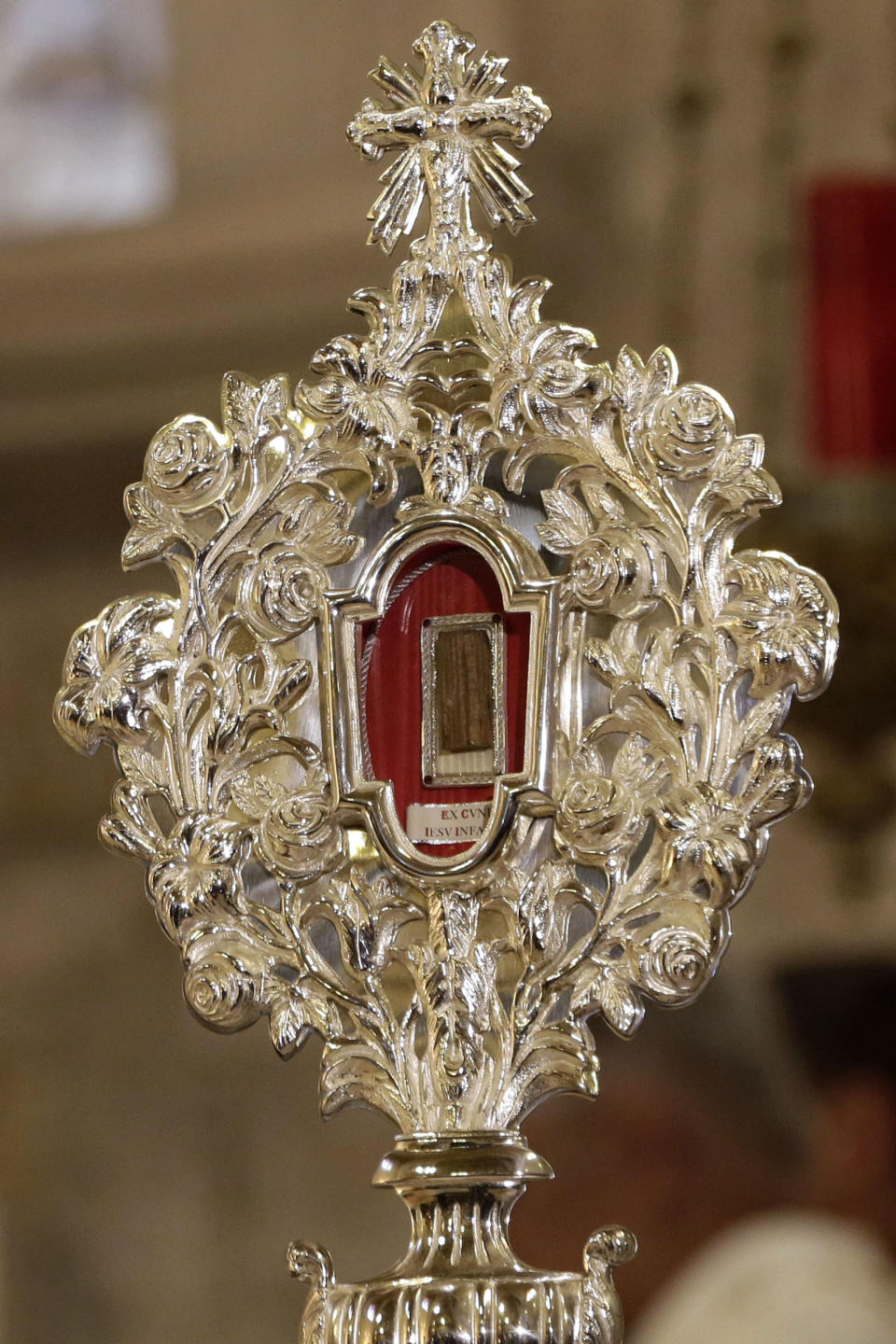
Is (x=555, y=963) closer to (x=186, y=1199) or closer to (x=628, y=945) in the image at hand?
(x=628, y=945)

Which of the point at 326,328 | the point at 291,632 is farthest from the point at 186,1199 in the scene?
the point at 291,632

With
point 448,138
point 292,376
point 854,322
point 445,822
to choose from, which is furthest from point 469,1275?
point 854,322

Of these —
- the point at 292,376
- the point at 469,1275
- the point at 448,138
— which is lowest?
the point at 469,1275

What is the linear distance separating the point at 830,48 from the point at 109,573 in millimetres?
1214

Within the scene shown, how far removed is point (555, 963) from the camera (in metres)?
0.87

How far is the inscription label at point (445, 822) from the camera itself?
88 cm

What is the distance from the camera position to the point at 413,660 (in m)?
0.90

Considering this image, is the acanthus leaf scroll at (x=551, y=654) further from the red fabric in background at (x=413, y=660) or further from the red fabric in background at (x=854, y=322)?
the red fabric in background at (x=854, y=322)

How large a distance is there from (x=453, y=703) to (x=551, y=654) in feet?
0.16

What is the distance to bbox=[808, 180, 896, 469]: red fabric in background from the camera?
2.55 m

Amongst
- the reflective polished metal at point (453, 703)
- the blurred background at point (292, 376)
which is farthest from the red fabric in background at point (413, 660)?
the blurred background at point (292, 376)

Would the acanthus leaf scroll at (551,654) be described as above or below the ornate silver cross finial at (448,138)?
below

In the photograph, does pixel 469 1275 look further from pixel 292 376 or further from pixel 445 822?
pixel 292 376

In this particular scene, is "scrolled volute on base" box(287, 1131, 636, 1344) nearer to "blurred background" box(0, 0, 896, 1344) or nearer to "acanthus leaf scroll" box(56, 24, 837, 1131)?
Answer: "acanthus leaf scroll" box(56, 24, 837, 1131)
